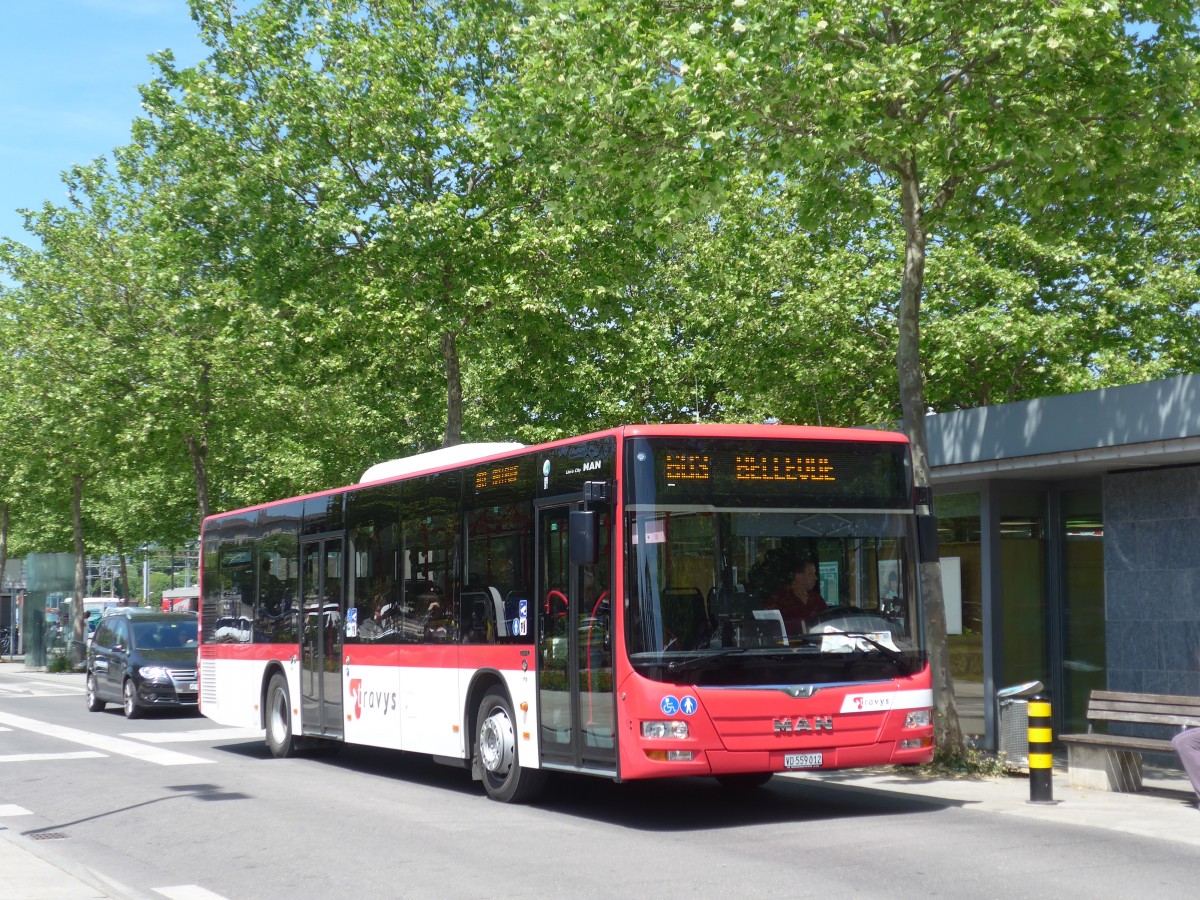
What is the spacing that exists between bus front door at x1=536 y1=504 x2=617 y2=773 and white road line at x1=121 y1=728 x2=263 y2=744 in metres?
9.33

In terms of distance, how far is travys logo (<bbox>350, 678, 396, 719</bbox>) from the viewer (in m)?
14.8

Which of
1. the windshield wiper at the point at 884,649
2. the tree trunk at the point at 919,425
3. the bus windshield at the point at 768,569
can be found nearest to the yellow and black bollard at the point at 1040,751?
the bus windshield at the point at 768,569

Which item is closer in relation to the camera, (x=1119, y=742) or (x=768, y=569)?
(x=768, y=569)

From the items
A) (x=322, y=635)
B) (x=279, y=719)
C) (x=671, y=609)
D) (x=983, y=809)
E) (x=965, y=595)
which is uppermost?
(x=671, y=609)

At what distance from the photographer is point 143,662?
81.9 ft

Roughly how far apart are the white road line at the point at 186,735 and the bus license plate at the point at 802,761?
36.0ft

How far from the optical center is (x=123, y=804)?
12.6 meters

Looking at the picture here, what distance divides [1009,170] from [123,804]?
35.8ft

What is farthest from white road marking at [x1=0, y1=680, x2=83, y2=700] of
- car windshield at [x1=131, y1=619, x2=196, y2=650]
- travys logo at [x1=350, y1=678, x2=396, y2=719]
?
travys logo at [x1=350, y1=678, x2=396, y2=719]

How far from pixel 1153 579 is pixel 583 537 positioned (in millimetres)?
7797

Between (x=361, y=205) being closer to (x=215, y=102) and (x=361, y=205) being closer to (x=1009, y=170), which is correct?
(x=215, y=102)

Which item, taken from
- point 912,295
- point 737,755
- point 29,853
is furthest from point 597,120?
point 29,853

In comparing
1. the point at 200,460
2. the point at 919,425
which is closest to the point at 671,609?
the point at 919,425

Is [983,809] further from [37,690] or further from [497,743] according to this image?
[37,690]
